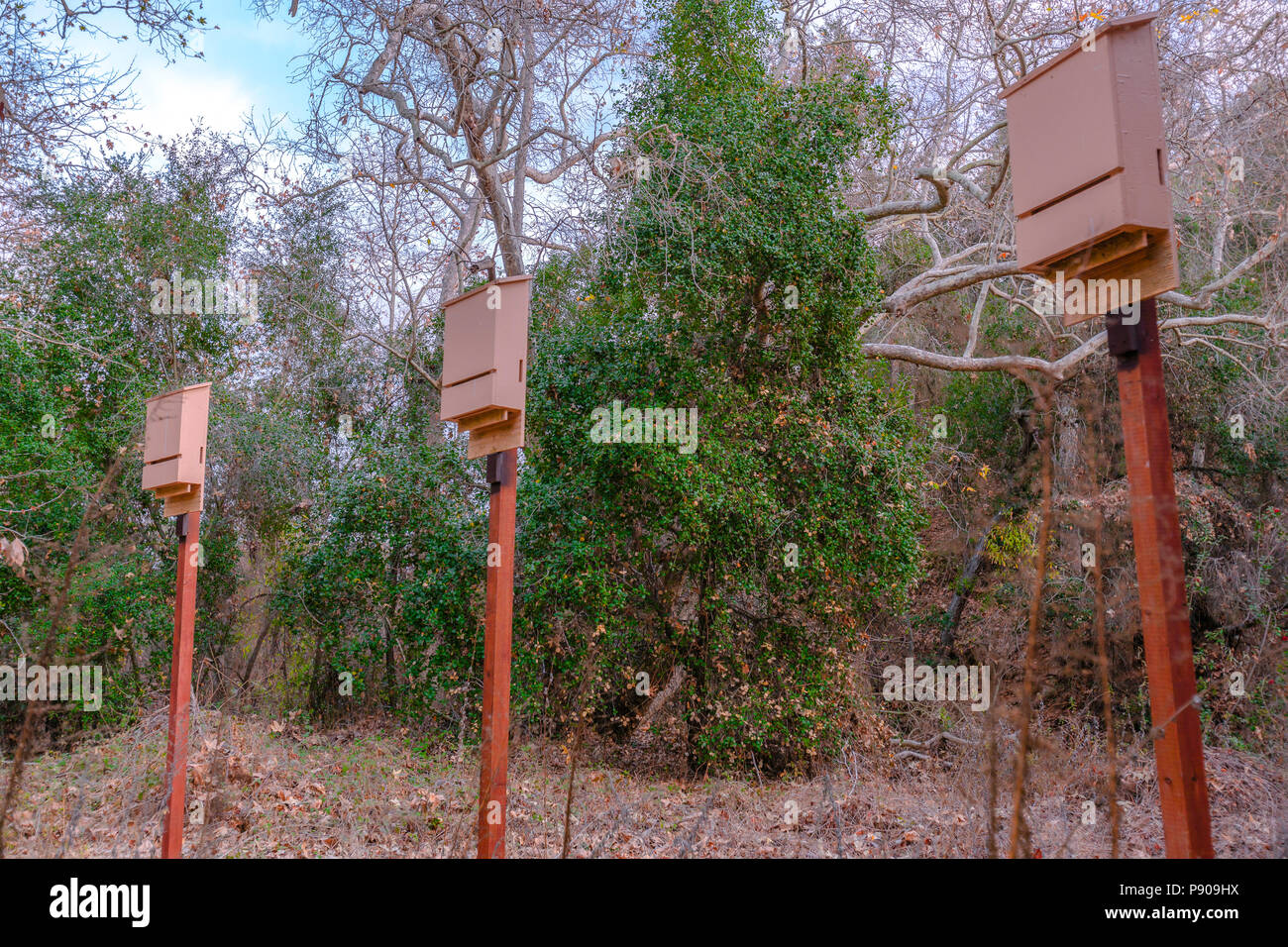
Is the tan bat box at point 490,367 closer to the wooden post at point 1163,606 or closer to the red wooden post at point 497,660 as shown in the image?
the red wooden post at point 497,660

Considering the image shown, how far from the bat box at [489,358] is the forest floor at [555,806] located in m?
1.79

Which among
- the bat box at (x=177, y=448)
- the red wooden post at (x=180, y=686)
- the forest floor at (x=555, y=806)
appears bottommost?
the forest floor at (x=555, y=806)

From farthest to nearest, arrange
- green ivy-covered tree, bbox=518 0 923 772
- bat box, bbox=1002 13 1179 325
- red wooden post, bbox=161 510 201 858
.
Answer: green ivy-covered tree, bbox=518 0 923 772 < red wooden post, bbox=161 510 201 858 < bat box, bbox=1002 13 1179 325

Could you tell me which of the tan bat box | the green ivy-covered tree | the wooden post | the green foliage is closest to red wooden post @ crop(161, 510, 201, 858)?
the tan bat box

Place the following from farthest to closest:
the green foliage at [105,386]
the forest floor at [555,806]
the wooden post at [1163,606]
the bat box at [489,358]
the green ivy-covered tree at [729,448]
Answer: the green foliage at [105,386]
the green ivy-covered tree at [729,448]
the forest floor at [555,806]
the bat box at [489,358]
the wooden post at [1163,606]

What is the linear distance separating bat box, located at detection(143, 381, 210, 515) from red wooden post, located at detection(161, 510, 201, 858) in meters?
0.14

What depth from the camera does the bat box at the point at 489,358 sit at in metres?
3.72

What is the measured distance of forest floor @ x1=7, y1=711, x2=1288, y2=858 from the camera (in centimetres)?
473

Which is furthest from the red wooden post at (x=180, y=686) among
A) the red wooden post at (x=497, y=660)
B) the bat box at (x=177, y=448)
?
the red wooden post at (x=497, y=660)

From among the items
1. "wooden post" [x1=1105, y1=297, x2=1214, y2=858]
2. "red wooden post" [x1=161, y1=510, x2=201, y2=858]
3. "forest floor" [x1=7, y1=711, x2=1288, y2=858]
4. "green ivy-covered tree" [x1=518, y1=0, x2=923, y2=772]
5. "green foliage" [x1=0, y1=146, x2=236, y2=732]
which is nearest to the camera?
"wooden post" [x1=1105, y1=297, x2=1214, y2=858]

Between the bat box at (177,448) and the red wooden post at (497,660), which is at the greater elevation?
the bat box at (177,448)

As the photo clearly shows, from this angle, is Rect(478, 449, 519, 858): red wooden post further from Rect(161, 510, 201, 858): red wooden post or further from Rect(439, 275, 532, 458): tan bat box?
Rect(161, 510, 201, 858): red wooden post

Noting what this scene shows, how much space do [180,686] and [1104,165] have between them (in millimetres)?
4845

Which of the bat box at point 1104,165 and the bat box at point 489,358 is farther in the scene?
the bat box at point 489,358
